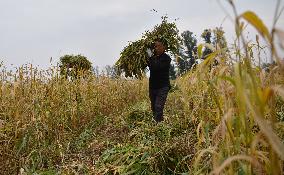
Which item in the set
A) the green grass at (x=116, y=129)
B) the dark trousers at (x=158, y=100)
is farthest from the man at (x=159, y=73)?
the green grass at (x=116, y=129)

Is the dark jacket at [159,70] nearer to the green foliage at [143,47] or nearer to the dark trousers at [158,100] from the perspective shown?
the dark trousers at [158,100]

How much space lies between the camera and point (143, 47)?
13.0m

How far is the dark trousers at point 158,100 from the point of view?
A: 21.3 ft

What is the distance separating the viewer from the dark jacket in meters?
6.77

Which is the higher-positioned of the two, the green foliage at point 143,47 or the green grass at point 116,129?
the green foliage at point 143,47

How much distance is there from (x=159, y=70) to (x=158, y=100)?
0.53 meters

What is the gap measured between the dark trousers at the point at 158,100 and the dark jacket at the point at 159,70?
0.29 ft

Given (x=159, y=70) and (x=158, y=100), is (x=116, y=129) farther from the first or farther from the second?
(x=159, y=70)

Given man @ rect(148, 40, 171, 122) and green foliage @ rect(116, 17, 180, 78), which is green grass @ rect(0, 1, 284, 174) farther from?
green foliage @ rect(116, 17, 180, 78)

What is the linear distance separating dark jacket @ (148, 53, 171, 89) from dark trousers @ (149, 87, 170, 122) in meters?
0.09

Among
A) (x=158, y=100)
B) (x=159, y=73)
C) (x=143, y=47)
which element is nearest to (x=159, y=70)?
(x=159, y=73)

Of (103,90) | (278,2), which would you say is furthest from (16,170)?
(103,90)

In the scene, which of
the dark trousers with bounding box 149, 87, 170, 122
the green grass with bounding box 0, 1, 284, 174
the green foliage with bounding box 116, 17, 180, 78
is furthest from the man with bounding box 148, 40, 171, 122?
the green foliage with bounding box 116, 17, 180, 78

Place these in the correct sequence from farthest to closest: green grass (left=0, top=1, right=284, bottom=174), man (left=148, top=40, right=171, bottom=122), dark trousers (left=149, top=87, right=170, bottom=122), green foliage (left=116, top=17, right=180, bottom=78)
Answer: green foliage (left=116, top=17, right=180, bottom=78) → man (left=148, top=40, right=171, bottom=122) → dark trousers (left=149, top=87, right=170, bottom=122) → green grass (left=0, top=1, right=284, bottom=174)
